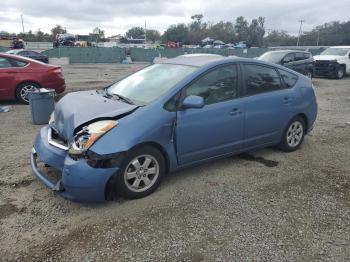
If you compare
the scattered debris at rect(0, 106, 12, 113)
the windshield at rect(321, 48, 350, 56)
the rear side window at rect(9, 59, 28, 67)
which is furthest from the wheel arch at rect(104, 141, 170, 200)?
the windshield at rect(321, 48, 350, 56)

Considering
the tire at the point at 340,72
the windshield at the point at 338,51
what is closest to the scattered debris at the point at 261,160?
the tire at the point at 340,72

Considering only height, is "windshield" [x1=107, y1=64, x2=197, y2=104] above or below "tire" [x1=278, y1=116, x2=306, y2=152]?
above

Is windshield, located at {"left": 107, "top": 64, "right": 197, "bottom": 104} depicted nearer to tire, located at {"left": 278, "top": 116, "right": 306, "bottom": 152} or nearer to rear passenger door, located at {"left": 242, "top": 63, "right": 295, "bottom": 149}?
rear passenger door, located at {"left": 242, "top": 63, "right": 295, "bottom": 149}

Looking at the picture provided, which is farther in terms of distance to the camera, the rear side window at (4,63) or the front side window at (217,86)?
the rear side window at (4,63)

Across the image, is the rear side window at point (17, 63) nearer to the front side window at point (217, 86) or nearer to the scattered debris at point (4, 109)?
the scattered debris at point (4, 109)

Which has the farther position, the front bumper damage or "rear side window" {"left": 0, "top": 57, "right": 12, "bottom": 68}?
"rear side window" {"left": 0, "top": 57, "right": 12, "bottom": 68}

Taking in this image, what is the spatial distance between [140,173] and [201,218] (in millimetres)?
833

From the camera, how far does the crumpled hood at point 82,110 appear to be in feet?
12.9

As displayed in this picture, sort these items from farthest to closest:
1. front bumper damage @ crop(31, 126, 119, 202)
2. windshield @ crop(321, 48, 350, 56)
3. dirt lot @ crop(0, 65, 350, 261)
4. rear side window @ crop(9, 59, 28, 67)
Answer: windshield @ crop(321, 48, 350, 56)
rear side window @ crop(9, 59, 28, 67)
front bumper damage @ crop(31, 126, 119, 202)
dirt lot @ crop(0, 65, 350, 261)

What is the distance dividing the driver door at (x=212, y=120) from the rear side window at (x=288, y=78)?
1.11m

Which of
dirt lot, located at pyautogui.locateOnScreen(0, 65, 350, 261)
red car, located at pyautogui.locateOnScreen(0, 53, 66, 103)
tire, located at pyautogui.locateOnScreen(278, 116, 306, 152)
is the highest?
red car, located at pyautogui.locateOnScreen(0, 53, 66, 103)

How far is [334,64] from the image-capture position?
19.2 metres

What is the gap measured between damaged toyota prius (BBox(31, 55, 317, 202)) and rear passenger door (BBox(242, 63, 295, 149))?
1 cm

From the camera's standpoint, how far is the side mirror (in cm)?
416
